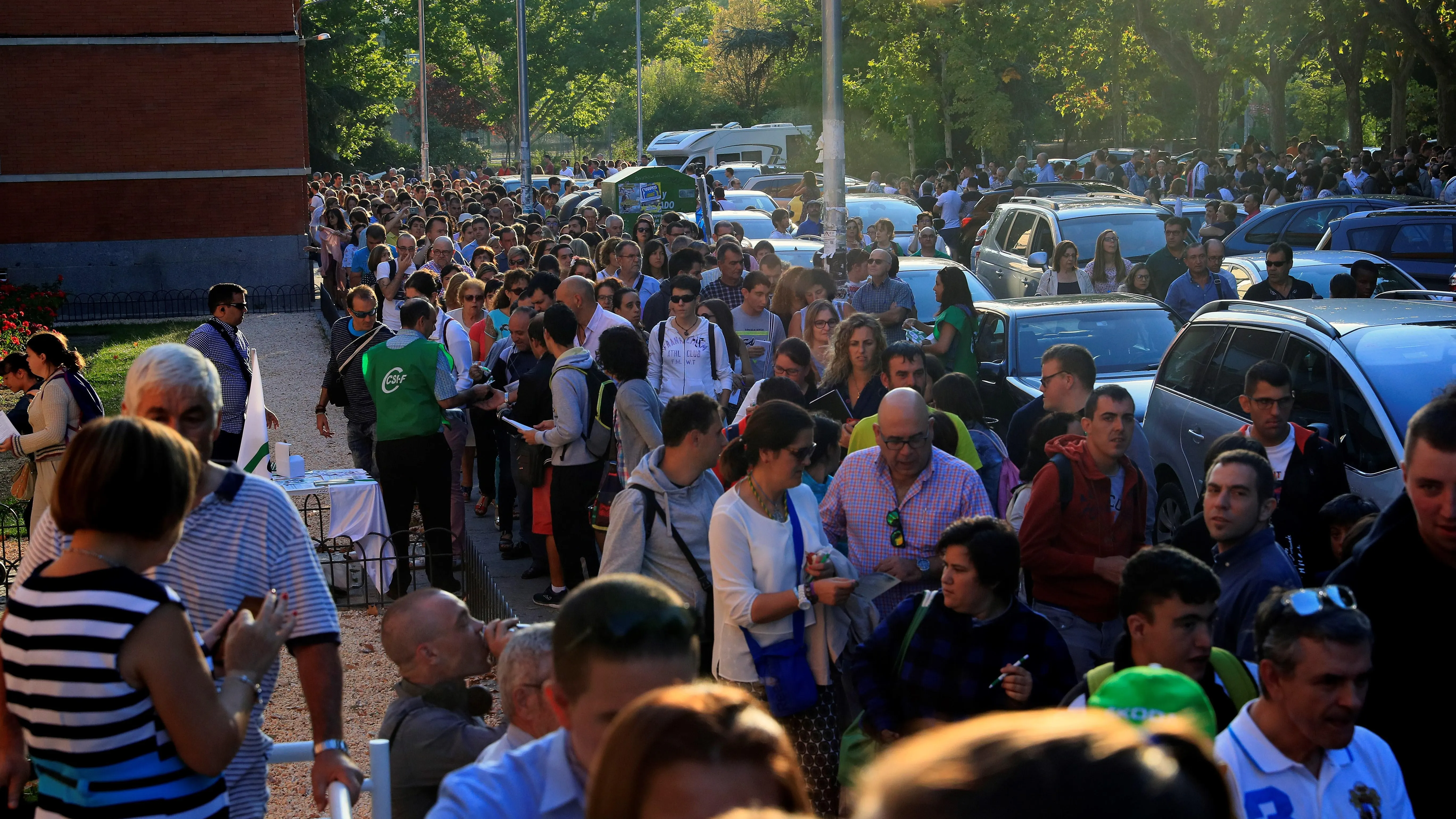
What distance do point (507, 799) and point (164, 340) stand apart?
2297cm

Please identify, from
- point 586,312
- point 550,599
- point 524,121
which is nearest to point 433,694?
point 550,599

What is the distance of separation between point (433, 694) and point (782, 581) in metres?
1.42

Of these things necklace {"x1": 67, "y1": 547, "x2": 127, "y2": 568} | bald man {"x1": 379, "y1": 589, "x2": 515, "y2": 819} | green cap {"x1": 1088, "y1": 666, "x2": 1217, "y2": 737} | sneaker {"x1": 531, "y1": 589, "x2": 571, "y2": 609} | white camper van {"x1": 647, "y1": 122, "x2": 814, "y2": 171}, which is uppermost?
white camper van {"x1": 647, "y1": 122, "x2": 814, "y2": 171}

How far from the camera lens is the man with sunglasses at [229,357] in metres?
9.27

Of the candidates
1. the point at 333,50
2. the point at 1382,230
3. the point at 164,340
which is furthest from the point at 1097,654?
the point at 333,50

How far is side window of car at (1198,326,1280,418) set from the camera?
8.40 m

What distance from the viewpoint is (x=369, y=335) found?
9820mm

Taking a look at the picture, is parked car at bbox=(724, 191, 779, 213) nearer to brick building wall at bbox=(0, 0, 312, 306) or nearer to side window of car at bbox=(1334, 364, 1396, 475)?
brick building wall at bbox=(0, 0, 312, 306)

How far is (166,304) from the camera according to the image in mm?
28297

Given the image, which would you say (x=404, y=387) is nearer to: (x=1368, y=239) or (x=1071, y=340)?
(x=1071, y=340)

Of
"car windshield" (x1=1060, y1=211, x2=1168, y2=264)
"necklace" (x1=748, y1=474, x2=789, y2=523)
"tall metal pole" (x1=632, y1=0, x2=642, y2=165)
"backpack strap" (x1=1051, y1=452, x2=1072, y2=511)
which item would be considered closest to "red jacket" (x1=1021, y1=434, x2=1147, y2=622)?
"backpack strap" (x1=1051, y1=452, x2=1072, y2=511)

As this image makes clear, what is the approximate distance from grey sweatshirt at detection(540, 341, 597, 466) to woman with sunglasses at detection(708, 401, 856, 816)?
10.7 ft

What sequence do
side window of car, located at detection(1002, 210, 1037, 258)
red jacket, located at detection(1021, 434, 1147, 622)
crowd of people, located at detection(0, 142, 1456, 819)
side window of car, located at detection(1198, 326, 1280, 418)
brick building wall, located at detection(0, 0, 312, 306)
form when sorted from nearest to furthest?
crowd of people, located at detection(0, 142, 1456, 819)
red jacket, located at detection(1021, 434, 1147, 622)
side window of car, located at detection(1198, 326, 1280, 418)
side window of car, located at detection(1002, 210, 1037, 258)
brick building wall, located at detection(0, 0, 312, 306)

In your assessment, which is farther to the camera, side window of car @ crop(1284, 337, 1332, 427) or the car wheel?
the car wheel
